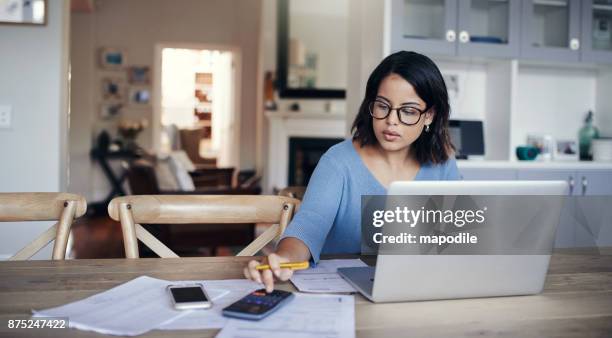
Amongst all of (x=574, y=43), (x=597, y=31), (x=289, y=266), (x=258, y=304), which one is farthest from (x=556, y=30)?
(x=258, y=304)

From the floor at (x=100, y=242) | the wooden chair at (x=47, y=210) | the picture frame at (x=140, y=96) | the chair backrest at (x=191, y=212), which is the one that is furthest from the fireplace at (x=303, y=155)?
the wooden chair at (x=47, y=210)

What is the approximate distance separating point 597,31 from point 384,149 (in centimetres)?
262

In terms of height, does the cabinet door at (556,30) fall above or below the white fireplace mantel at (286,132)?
above

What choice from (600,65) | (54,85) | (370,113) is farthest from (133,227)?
(600,65)

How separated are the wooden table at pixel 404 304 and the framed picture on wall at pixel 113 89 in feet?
21.8

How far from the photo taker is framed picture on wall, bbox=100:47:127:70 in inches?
294

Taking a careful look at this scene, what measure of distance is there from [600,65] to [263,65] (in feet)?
12.6

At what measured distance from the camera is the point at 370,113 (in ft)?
5.36

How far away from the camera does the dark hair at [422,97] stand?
1534 mm

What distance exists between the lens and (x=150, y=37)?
7684 mm

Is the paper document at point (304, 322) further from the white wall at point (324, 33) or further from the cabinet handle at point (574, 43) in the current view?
the white wall at point (324, 33)

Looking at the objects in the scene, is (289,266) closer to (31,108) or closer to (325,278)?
(325,278)

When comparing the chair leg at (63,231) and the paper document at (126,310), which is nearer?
the paper document at (126,310)

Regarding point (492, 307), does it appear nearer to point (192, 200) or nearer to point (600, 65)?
point (192, 200)
